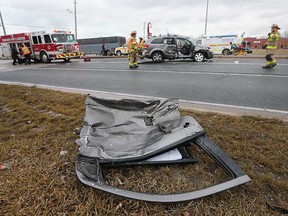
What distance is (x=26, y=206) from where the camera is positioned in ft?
5.15

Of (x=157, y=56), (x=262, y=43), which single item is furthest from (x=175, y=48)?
(x=262, y=43)

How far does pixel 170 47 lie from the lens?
41.9 feet

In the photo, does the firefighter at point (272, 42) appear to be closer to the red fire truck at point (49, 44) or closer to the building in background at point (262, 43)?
the red fire truck at point (49, 44)

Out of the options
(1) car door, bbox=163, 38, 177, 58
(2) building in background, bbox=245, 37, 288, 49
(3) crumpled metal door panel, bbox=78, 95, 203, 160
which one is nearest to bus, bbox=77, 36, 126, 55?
(1) car door, bbox=163, 38, 177, 58

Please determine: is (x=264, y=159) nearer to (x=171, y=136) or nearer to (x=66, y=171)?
(x=171, y=136)

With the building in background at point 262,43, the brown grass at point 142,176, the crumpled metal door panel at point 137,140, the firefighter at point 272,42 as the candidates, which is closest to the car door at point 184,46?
the firefighter at point 272,42

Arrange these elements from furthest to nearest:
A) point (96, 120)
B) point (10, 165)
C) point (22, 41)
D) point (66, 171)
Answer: point (22, 41) → point (96, 120) → point (10, 165) → point (66, 171)

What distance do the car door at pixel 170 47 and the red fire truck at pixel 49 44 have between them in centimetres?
926

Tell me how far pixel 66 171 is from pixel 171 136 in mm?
1120

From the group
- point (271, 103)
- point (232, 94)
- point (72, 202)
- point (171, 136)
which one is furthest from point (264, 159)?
point (232, 94)

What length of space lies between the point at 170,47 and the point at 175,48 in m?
0.33

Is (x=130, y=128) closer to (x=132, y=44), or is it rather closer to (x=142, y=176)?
(x=142, y=176)

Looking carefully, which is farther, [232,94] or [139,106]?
[232,94]

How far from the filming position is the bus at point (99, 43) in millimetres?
31659
